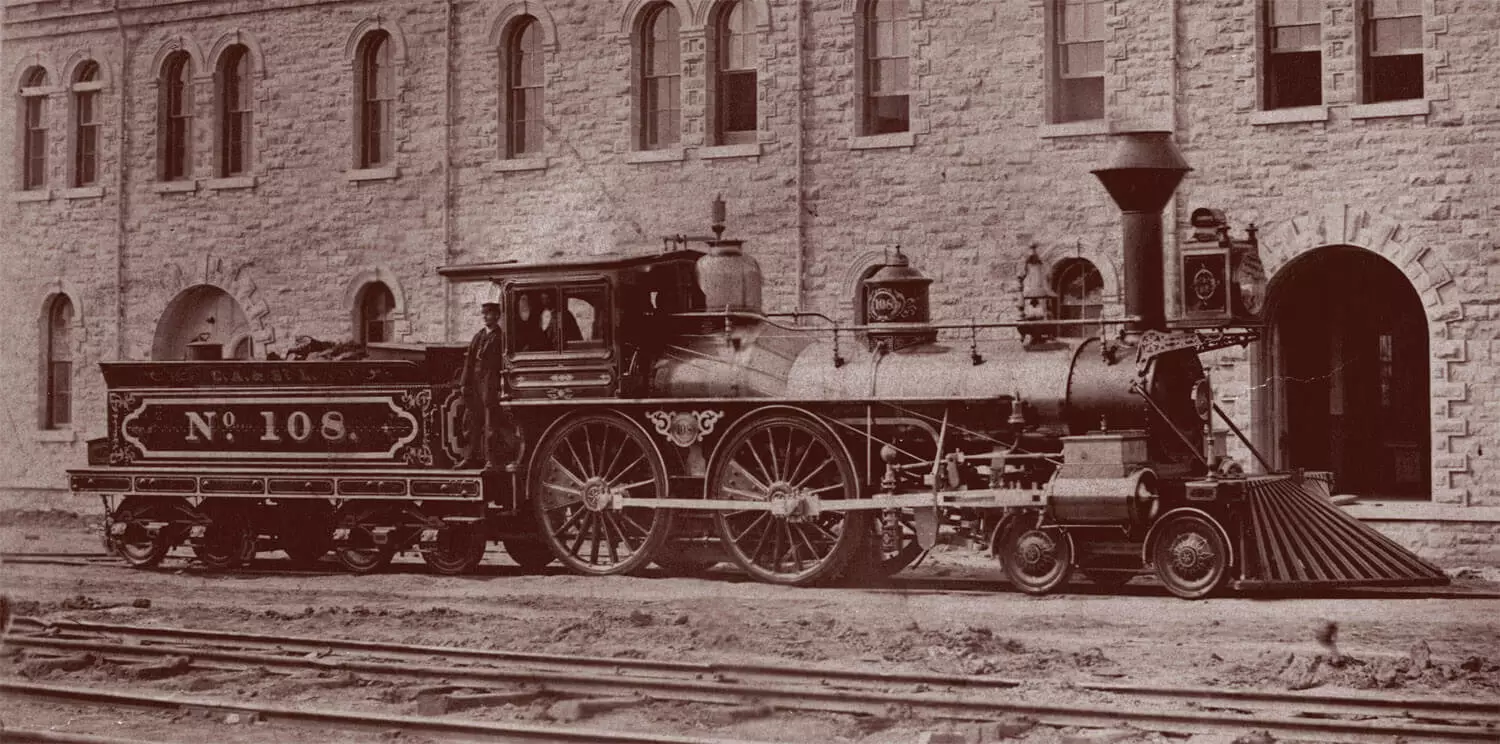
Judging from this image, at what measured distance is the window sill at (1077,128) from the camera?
1925cm

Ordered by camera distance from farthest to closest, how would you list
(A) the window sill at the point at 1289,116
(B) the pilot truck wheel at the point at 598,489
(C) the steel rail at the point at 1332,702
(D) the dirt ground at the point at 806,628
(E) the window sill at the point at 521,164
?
(E) the window sill at the point at 521,164 → (A) the window sill at the point at 1289,116 → (B) the pilot truck wheel at the point at 598,489 → (D) the dirt ground at the point at 806,628 → (C) the steel rail at the point at 1332,702

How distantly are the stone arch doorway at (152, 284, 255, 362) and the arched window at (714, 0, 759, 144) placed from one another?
729 cm

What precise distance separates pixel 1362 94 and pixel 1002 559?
7.19 metres

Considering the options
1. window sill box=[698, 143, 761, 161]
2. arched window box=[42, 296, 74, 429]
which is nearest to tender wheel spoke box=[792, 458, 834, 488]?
window sill box=[698, 143, 761, 161]

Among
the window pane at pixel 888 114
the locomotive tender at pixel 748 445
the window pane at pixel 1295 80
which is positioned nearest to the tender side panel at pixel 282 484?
the locomotive tender at pixel 748 445

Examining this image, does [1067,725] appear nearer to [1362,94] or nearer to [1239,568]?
[1239,568]

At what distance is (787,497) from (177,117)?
12.5 m

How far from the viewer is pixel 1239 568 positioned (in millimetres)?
12930

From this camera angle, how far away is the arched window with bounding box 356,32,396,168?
22531mm

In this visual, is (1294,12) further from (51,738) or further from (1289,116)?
(51,738)

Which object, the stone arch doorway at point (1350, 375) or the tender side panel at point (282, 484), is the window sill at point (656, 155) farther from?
the stone arch doorway at point (1350, 375)

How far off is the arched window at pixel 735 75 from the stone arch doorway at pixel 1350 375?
6628 millimetres

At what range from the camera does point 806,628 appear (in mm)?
12297

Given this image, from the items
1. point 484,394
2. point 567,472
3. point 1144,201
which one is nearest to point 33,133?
point 484,394
